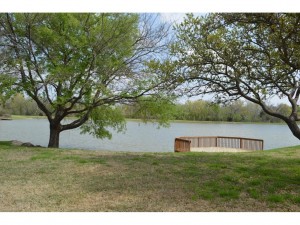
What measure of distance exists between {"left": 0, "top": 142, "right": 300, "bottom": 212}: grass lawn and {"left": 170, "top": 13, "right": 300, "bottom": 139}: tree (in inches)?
48.4

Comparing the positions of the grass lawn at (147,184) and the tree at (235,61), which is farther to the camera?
the tree at (235,61)

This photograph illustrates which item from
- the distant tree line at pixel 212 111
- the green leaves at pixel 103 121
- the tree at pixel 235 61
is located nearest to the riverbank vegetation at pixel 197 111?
the distant tree line at pixel 212 111

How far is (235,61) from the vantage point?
5.53m

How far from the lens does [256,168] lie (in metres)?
6.17

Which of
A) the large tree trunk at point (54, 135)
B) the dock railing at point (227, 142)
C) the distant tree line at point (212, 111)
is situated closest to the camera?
the distant tree line at point (212, 111)

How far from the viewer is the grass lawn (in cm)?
390

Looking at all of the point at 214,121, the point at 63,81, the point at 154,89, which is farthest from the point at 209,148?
the point at 63,81

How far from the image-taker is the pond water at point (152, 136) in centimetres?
1417

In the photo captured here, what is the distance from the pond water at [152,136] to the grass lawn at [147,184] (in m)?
6.56

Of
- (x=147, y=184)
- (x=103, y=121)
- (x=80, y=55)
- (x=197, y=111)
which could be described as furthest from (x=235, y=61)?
(x=103, y=121)

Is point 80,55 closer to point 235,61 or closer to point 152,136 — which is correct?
point 235,61

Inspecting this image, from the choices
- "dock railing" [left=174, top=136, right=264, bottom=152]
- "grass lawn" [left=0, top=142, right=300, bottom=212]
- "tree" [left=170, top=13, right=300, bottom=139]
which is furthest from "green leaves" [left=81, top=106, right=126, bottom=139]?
"tree" [left=170, top=13, right=300, bottom=139]

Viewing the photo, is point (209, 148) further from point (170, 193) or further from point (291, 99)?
point (170, 193)

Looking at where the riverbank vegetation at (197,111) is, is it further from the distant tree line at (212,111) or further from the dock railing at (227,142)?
the dock railing at (227,142)
